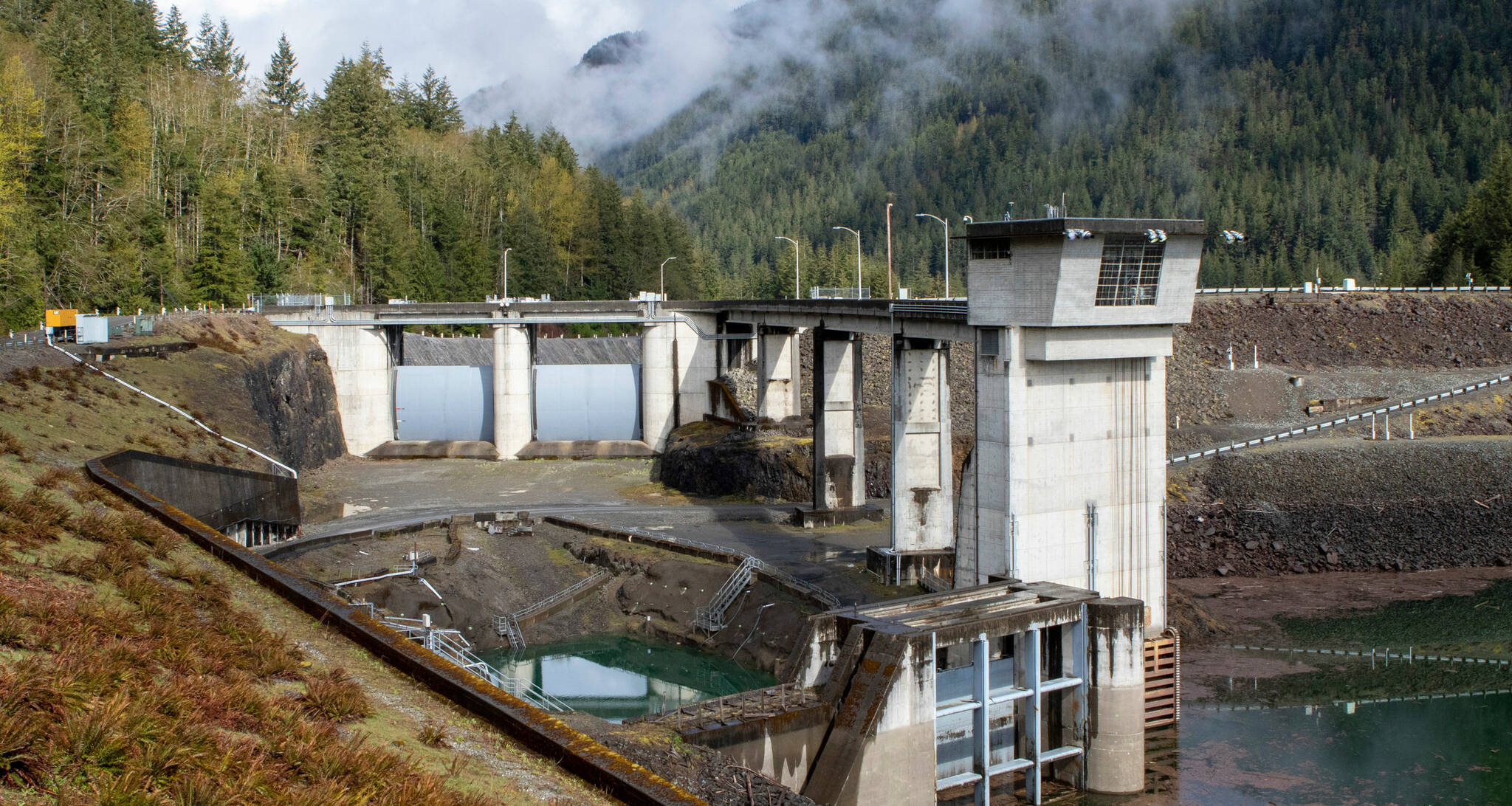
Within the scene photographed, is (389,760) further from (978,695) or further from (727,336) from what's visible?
(727,336)

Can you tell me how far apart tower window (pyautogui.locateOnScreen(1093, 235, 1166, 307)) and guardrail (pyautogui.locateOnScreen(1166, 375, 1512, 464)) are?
27.4m

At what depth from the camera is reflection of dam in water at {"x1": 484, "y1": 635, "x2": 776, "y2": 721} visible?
42469 millimetres

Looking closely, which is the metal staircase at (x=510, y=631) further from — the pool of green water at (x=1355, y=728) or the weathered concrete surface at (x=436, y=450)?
the weathered concrete surface at (x=436, y=450)

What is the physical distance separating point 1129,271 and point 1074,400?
4499mm

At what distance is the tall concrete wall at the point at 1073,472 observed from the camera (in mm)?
40031

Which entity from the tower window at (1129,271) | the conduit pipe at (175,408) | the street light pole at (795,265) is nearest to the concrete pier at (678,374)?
the street light pole at (795,265)

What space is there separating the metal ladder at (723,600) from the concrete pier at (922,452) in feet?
19.2

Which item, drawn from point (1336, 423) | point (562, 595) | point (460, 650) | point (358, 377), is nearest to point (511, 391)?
point (358, 377)

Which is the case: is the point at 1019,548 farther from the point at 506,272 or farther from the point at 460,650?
the point at 506,272

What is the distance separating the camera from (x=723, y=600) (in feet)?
157

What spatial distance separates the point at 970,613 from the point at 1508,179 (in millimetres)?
106944

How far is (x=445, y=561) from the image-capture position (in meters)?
50.6

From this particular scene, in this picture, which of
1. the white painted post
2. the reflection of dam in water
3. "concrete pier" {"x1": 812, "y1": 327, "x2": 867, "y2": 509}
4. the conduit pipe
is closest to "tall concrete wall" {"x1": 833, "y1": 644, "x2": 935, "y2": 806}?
the white painted post

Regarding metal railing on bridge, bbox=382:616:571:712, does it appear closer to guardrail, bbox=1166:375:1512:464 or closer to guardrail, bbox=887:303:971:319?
guardrail, bbox=887:303:971:319
